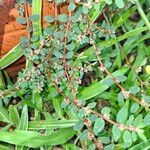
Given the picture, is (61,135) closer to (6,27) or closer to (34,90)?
(34,90)

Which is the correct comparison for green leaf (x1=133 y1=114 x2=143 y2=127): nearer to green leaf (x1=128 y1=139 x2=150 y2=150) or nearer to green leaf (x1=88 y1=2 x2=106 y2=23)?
green leaf (x1=128 y1=139 x2=150 y2=150)

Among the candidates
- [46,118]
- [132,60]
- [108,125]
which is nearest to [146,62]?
[132,60]

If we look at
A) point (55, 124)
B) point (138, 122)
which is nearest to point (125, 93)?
point (138, 122)

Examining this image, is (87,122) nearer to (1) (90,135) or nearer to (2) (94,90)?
(1) (90,135)

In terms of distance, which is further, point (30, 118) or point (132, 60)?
point (132, 60)

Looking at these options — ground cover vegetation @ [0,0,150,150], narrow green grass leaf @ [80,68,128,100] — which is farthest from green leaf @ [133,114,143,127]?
narrow green grass leaf @ [80,68,128,100]

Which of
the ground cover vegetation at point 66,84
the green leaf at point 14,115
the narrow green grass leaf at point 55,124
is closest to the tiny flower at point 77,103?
the ground cover vegetation at point 66,84

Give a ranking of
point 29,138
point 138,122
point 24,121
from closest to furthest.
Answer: point 138,122 < point 29,138 < point 24,121

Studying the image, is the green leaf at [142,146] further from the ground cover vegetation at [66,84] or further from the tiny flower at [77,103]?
the tiny flower at [77,103]
